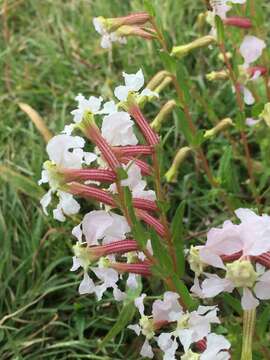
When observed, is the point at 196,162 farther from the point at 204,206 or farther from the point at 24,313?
the point at 24,313

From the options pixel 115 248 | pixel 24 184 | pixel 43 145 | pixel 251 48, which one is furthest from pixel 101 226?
pixel 43 145

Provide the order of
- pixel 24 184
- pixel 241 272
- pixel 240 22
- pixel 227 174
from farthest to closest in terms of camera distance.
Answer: pixel 24 184 → pixel 227 174 → pixel 240 22 → pixel 241 272

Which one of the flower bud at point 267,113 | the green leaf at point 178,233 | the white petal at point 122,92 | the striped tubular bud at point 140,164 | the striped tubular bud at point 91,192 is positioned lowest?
the green leaf at point 178,233

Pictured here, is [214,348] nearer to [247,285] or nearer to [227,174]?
[247,285]

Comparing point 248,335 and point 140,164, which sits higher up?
point 140,164

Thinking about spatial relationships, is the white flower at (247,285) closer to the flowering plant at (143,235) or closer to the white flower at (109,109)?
the flowering plant at (143,235)

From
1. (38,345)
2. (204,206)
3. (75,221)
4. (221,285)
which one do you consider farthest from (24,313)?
(221,285)

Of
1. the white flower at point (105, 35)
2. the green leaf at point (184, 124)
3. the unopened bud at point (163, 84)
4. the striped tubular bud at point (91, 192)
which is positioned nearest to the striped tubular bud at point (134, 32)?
the white flower at point (105, 35)
